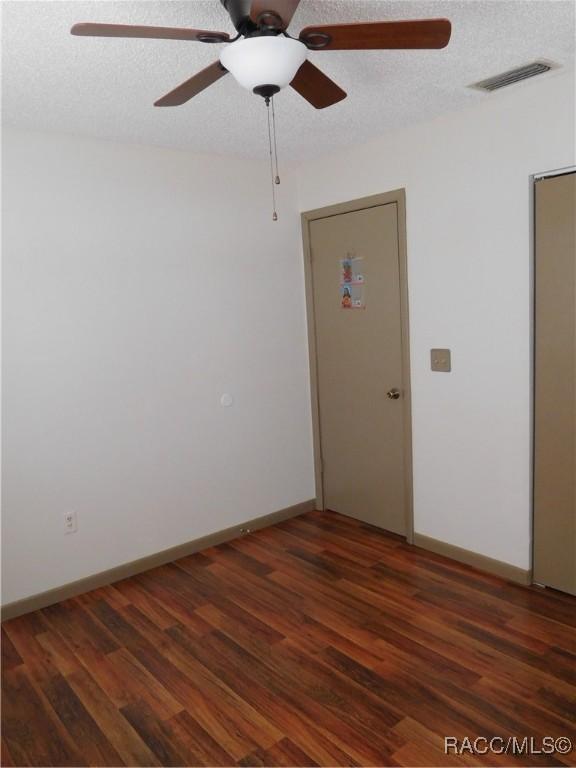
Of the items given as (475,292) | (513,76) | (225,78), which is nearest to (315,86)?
(225,78)

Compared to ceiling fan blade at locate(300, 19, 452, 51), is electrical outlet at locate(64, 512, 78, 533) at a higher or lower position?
lower

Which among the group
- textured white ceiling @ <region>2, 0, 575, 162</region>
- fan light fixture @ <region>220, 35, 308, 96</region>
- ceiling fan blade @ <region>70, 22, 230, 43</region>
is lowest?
fan light fixture @ <region>220, 35, 308, 96</region>

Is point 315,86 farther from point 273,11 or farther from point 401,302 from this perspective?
point 401,302

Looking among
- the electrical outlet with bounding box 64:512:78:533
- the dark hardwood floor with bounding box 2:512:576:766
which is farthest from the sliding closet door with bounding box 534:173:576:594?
the electrical outlet with bounding box 64:512:78:533

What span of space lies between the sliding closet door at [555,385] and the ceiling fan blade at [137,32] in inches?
71.4

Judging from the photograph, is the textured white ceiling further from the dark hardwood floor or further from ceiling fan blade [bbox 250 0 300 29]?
the dark hardwood floor

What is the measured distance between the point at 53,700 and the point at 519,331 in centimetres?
270

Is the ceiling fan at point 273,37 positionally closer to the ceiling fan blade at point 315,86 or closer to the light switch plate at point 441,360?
the ceiling fan blade at point 315,86

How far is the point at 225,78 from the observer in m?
2.49

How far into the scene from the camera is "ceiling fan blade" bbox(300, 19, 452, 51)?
5.54 ft

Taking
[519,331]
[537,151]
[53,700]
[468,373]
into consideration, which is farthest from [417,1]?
[53,700]

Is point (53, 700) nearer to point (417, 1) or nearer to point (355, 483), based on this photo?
point (355, 483)

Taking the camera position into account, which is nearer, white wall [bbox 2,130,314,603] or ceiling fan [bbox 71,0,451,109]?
ceiling fan [bbox 71,0,451,109]

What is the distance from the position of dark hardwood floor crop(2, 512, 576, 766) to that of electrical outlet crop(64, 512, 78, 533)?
38 cm
